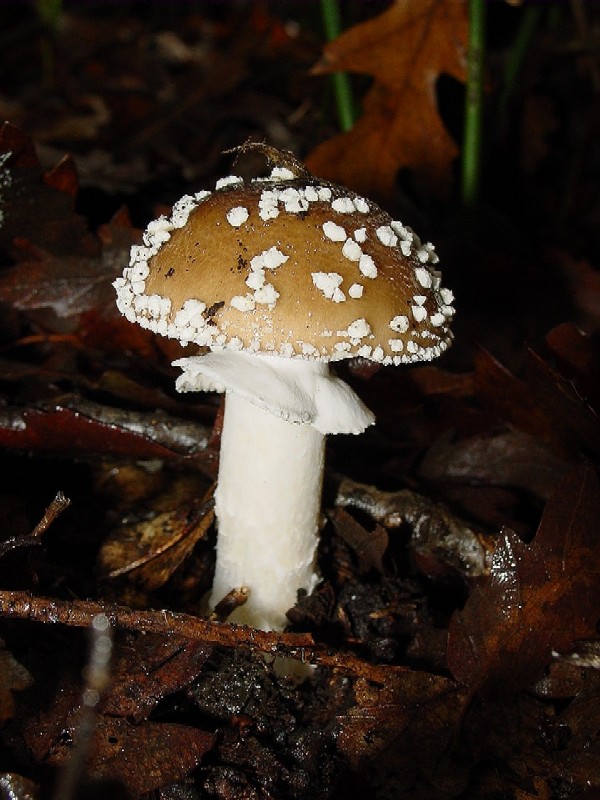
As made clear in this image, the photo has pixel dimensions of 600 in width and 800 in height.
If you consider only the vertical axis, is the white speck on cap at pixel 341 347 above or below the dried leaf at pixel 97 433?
above

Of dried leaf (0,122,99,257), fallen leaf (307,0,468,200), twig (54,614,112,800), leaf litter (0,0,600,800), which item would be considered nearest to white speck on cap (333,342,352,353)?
leaf litter (0,0,600,800)

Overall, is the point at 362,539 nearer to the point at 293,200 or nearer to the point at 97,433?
the point at 97,433

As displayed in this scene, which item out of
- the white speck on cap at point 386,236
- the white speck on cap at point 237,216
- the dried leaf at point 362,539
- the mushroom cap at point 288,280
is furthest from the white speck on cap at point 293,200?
the dried leaf at point 362,539

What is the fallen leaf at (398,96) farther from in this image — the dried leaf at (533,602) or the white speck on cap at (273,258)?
the dried leaf at (533,602)

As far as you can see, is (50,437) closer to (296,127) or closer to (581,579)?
(581,579)

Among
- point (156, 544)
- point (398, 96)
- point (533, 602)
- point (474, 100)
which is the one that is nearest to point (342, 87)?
point (398, 96)

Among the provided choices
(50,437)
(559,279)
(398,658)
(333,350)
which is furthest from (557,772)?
(559,279)
